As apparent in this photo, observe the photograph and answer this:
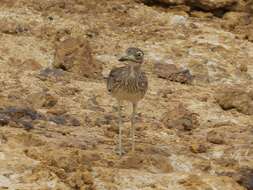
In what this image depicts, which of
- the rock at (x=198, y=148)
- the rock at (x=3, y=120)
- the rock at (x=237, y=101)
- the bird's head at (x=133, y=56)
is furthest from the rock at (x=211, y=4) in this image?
the rock at (x=3, y=120)

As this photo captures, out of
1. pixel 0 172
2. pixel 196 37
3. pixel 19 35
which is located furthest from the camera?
pixel 196 37

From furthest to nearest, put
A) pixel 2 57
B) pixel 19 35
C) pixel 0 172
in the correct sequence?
pixel 19 35, pixel 2 57, pixel 0 172

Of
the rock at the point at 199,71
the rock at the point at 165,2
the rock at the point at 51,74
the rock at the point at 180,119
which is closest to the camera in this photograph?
the rock at the point at 180,119

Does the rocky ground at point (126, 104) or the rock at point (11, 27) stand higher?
the rock at point (11, 27)

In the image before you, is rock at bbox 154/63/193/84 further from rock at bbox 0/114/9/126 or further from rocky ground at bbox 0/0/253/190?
rock at bbox 0/114/9/126

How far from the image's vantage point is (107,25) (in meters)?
12.7

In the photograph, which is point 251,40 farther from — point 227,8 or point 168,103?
point 168,103

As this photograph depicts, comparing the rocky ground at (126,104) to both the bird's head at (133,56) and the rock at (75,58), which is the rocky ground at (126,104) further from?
the bird's head at (133,56)

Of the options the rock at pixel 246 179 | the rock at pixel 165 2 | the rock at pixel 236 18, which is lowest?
the rock at pixel 246 179

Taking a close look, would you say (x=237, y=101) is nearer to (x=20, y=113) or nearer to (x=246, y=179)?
(x=246, y=179)

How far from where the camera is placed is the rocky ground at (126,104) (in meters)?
7.71

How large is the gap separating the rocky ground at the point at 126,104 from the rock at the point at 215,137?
0.04 ft

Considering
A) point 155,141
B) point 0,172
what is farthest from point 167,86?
point 0,172

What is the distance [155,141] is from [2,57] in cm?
284
